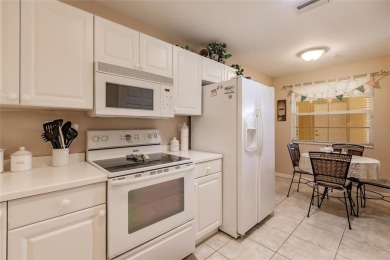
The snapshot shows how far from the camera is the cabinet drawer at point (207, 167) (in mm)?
1811

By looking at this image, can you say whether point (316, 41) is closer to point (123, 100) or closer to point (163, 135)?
point (163, 135)

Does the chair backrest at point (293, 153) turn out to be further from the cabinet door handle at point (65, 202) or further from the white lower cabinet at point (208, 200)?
the cabinet door handle at point (65, 202)

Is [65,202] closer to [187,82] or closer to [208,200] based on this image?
[208,200]

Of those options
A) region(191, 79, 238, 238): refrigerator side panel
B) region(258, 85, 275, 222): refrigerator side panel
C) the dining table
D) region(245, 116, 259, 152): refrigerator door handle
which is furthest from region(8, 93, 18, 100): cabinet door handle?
the dining table

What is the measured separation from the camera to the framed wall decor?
4.30 m

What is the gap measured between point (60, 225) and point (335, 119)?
15.0 ft

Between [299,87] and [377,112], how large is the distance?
4.51 ft

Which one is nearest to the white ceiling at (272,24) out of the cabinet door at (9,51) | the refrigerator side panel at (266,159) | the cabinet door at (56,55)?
the cabinet door at (56,55)

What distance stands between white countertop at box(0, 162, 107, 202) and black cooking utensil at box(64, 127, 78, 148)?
20cm

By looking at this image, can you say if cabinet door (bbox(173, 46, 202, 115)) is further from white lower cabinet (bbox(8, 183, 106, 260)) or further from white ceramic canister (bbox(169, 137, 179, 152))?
white lower cabinet (bbox(8, 183, 106, 260))

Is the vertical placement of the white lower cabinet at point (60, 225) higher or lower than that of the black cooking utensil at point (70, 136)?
lower

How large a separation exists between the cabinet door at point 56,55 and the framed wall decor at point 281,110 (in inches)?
161

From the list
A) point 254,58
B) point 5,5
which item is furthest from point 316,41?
point 5,5

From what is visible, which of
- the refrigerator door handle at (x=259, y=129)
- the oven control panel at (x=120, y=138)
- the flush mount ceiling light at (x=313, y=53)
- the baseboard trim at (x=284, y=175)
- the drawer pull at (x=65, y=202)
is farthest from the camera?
the baseboard trim at (x=284, y=175)
